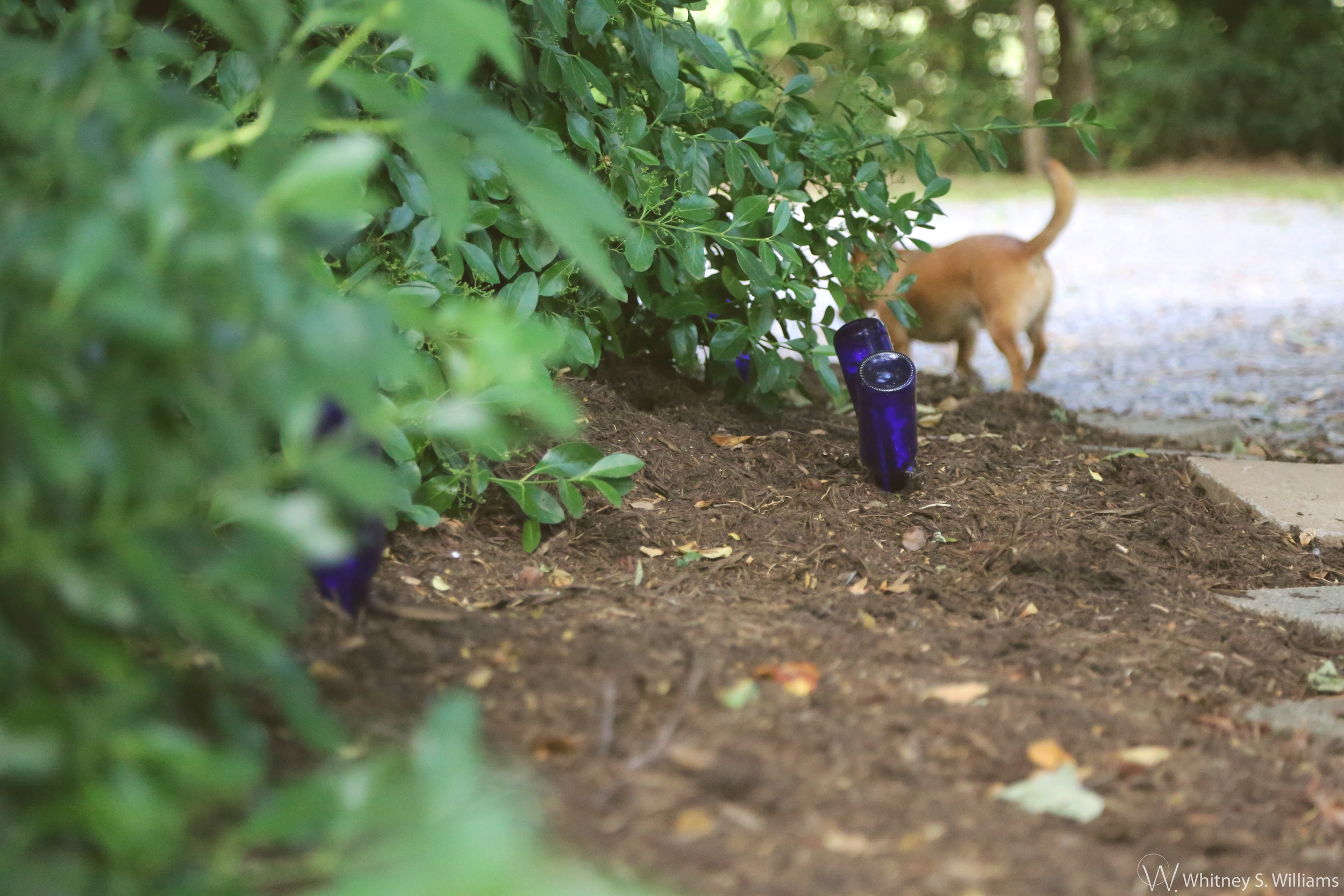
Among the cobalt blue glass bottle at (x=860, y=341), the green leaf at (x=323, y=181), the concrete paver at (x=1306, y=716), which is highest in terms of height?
the green leaf at (x=323, y=181)

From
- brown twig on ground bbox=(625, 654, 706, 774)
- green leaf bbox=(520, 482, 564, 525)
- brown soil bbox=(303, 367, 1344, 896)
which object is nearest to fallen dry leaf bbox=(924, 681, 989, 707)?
brown soil bbox=(303, 367, 1344, 896)

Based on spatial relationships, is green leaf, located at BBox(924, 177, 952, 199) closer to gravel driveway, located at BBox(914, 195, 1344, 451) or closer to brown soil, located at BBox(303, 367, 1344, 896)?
brown soil, located at BBox(303, 367, 1344, 896)

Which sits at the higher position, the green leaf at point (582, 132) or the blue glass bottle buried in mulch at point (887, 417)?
the green leaf at point (582, 132)

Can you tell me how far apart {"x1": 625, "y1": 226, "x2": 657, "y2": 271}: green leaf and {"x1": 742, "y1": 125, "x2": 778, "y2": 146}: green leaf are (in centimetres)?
43

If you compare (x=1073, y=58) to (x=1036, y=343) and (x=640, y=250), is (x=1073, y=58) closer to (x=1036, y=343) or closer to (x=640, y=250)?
(x=1036, y=343)

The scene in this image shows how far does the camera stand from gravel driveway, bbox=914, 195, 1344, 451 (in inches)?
187

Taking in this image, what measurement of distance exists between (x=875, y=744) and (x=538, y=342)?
0.74 metres

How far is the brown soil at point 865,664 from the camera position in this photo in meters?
1.15

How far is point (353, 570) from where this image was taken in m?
1.54

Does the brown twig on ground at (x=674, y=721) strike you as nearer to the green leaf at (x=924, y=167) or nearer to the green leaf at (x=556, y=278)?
the green leaf at (x=556, y=278)

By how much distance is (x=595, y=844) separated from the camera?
1058 mm

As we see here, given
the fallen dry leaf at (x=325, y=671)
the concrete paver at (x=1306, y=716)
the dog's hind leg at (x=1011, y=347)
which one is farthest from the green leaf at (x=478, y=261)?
the dog's hind leg at (x=1011, y=347)

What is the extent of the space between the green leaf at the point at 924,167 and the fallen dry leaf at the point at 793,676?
69.1 inches

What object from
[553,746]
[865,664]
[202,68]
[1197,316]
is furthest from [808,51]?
[1197,316]
